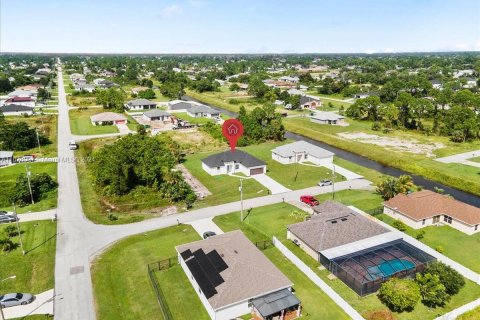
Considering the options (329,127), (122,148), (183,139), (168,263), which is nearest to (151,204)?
(122,148)

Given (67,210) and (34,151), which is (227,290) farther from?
(34,151)

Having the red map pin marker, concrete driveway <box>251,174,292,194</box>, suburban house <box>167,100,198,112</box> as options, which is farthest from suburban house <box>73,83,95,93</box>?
concrete driveway <box>251,174,292,194</box>

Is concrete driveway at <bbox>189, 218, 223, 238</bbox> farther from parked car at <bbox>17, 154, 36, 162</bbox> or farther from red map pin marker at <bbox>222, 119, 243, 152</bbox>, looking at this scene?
parked car at <bbox>17, 154, 36, 162</bbox>

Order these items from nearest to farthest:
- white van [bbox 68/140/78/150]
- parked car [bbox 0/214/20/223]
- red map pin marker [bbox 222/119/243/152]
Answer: parked car [bbox 0/214/20/223], white van [bbox 68/140/78/150], red map pin marker [bbox 222/119/243/152]

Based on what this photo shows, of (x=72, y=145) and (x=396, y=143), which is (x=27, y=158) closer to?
(x=72, y=145)

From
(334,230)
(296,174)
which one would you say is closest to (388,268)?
(334,230)

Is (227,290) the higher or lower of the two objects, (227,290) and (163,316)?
the higher

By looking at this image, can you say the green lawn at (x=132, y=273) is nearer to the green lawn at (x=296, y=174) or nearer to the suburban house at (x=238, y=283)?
the suburban house at (x=238, y=283)
